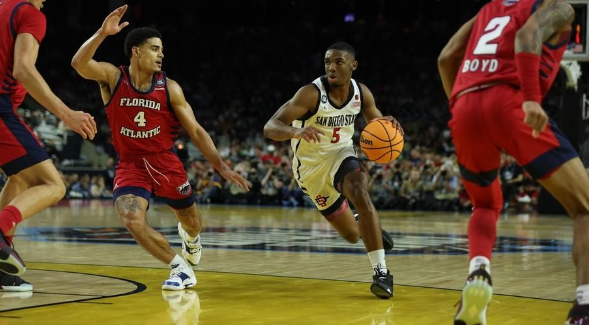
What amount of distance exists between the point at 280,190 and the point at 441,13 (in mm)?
13617

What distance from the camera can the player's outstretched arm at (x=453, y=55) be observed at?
480cm

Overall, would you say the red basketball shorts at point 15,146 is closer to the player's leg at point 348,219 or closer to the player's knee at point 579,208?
the player's leg at point 348,219

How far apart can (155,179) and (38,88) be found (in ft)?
5.75

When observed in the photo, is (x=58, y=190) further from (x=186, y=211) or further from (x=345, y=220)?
(x=345, y=220)

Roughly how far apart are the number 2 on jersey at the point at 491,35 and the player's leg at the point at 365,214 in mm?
2348

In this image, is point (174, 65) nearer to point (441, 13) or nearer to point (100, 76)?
point (441, 13)

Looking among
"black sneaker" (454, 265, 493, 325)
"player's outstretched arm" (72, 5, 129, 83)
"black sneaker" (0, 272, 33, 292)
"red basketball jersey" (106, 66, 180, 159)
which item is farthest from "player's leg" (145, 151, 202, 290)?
"black sneaker" (454, 265, 493, 325)

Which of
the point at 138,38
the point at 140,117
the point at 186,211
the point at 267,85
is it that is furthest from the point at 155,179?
the point at 267,85

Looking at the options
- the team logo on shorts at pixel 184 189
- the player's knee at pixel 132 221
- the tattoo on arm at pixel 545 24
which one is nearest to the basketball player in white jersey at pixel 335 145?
the team logo on shorts at pixel 184 189

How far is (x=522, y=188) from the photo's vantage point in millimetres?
18891

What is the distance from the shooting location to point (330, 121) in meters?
7.39

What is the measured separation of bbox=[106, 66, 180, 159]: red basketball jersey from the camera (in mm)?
6938

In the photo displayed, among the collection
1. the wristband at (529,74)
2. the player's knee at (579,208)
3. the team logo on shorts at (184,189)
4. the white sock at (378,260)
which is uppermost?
the wristband at (529,74)

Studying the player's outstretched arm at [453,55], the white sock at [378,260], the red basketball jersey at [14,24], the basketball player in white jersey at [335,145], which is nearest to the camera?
the player's outstretched arm at [453,55]
